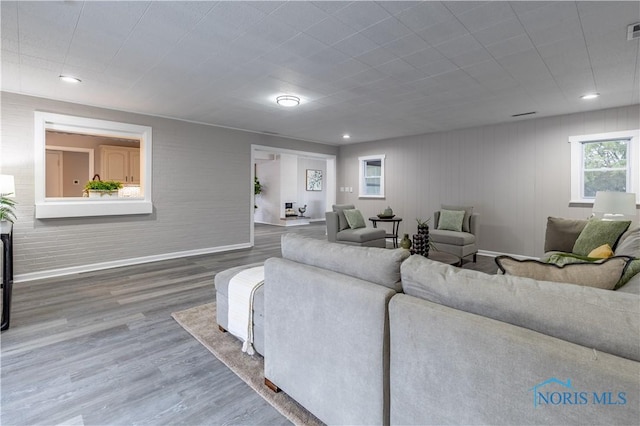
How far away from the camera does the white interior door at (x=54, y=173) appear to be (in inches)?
287

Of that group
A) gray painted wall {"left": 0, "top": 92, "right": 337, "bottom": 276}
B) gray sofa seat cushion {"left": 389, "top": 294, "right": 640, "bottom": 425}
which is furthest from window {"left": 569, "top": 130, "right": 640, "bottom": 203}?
gray painted wall {"left": 0, "top": 92, "right": 337, "bottom": 276}

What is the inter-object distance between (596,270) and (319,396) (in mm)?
1355

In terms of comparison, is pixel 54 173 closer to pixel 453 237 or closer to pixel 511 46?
pixel 453 237

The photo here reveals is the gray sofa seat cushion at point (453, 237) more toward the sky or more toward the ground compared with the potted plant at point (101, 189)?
more toward the ground

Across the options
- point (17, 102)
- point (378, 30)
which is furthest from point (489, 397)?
point (17, 102)

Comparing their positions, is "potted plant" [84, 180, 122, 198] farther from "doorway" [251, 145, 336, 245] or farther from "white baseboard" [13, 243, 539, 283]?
"doorway" [251, 145, 336, 245]

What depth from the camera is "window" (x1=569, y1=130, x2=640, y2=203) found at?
15.0 feet

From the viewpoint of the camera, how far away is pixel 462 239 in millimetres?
4984

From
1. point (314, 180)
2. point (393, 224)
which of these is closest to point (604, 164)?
point (393, 224)

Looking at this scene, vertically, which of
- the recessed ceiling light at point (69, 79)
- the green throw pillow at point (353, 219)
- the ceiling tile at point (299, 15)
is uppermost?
the recessed ceiling light at point (69, 79)

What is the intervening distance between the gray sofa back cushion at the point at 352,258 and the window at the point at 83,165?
4.14m

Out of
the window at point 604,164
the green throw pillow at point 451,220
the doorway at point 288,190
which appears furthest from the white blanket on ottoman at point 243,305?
the doorway at point 288,190

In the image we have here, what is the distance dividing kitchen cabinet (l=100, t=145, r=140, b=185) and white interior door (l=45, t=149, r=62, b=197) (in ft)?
3.73

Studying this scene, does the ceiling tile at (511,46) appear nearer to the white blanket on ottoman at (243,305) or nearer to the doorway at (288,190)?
the white blanket on ottoman at (243,305)
